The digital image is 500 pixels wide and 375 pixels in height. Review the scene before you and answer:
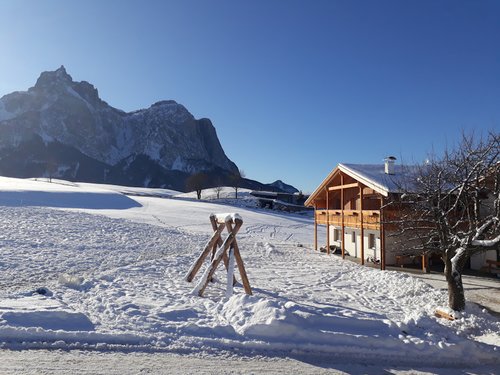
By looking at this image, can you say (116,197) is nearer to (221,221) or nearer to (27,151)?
(221,221)

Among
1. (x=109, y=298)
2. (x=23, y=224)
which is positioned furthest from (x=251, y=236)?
(x=109, y=298)

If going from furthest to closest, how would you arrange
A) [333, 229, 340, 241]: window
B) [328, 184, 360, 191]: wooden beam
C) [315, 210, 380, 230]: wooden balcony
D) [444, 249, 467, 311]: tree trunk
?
[333, 229, 340, 241]: window < [328, 184, 360, 191]: wooden beam < [315, 210, 380, 230]: wooden balcony < [444, 249, 467, 311]: tree trunk

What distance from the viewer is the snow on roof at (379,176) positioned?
17.7 meters

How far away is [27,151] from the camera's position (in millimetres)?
182500

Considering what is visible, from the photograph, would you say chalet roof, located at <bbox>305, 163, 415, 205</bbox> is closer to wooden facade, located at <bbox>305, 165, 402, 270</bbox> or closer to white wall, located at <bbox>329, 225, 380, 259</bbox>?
wooden facade, located at <bbox>305, 165, 402, 270</bbox>

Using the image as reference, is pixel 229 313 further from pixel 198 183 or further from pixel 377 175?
pixel 198 183

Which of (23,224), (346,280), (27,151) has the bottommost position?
(346,280)

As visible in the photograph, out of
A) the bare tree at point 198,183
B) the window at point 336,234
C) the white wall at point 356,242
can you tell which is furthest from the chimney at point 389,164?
the bare tree at point 198,183

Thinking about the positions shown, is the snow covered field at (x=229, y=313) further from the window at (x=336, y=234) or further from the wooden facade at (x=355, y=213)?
the window at (x=336, y=234)

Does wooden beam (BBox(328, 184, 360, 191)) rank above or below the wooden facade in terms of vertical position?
above

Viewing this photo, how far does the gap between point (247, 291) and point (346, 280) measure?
529cm

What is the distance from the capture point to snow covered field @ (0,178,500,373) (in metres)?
6.69

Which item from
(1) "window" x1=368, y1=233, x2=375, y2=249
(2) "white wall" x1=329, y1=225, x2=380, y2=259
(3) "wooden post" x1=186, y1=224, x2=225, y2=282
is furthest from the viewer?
(1) "window" x1=368, y1=233, x2=375, y2=249

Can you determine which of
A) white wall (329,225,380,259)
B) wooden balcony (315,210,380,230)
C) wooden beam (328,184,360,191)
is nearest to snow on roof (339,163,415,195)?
wooden beam (328,184,360,191)
